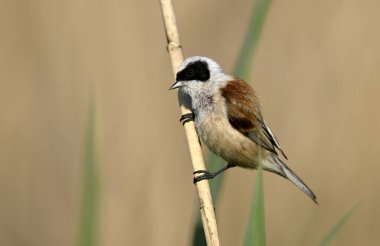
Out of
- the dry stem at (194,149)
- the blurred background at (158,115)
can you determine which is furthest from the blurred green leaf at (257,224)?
the blurred background at (158,115)

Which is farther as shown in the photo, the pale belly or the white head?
the pale belly

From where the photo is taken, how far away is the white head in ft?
8.89

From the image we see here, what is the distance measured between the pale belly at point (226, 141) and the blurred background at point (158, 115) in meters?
0.86

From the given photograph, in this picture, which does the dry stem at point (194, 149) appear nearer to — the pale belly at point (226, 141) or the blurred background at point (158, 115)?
the pale belly at point (226, 141)

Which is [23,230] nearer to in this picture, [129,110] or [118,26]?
[129,110]

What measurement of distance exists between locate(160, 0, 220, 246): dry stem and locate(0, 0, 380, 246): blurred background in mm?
1109

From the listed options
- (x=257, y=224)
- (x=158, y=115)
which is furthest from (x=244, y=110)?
(x=257, y=224)

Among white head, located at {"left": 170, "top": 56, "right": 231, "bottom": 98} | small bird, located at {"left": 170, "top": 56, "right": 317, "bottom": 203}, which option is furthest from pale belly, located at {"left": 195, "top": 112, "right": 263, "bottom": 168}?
white head, located at {"left": 170, "top": 56, "right": 231, "bottom": 98}

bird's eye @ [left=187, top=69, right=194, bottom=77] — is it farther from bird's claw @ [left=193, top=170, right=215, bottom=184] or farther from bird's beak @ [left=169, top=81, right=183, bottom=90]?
bird's claw @ [left=193, top=170, right=215, bottom=184]

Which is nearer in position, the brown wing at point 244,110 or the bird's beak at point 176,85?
the bird's beak at point 176,85

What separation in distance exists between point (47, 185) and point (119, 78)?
79cm

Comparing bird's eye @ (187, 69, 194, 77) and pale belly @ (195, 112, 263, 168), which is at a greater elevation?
bird's eye @ (187, 69, 194, 77)

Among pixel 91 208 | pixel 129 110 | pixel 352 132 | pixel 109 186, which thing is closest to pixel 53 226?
pixel 109 186

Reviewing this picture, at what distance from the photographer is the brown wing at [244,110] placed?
2.95m
